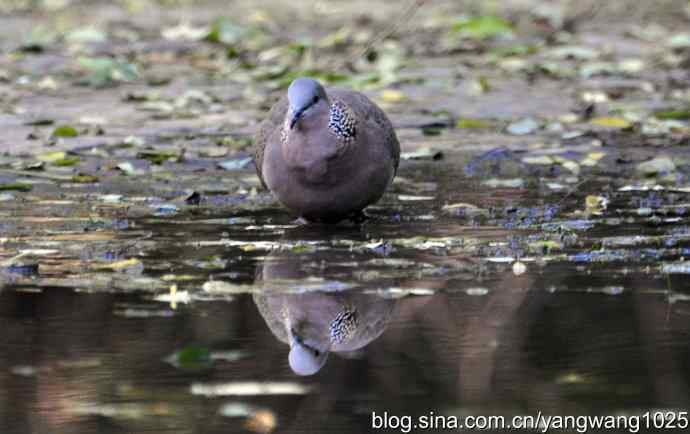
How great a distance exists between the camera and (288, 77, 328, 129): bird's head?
6426 millimetres

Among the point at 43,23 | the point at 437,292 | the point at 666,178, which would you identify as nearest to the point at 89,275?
the point at 437,292

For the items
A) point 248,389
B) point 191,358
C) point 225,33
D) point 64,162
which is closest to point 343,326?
point 191,358

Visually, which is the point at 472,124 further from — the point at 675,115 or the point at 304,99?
the point at 304,99

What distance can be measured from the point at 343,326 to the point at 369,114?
2.22m

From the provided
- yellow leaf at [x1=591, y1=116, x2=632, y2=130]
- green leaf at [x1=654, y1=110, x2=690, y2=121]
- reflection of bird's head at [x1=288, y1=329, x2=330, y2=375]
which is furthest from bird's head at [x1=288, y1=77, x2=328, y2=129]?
green leaf at [x1=654, y1=110, x2=690, y2=121]

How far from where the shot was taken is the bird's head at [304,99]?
6426 millimetres

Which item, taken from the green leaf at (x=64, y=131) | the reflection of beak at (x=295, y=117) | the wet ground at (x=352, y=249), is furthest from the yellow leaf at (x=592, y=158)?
the green leaf at (x=64, y=131)

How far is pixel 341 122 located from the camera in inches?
261

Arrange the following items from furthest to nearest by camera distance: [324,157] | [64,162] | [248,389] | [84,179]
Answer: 1. [64,162]
2. [84,179]
3. [324,157]
4. [248,389]

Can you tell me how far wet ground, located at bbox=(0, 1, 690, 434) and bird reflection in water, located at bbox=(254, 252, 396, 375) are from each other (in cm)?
2

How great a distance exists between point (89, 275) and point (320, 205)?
1.28 metres

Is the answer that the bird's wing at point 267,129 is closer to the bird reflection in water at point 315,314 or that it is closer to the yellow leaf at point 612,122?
the bird reflection in water at point 315,314

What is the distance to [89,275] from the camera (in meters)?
5.81

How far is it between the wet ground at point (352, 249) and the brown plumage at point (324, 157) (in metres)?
0.16
